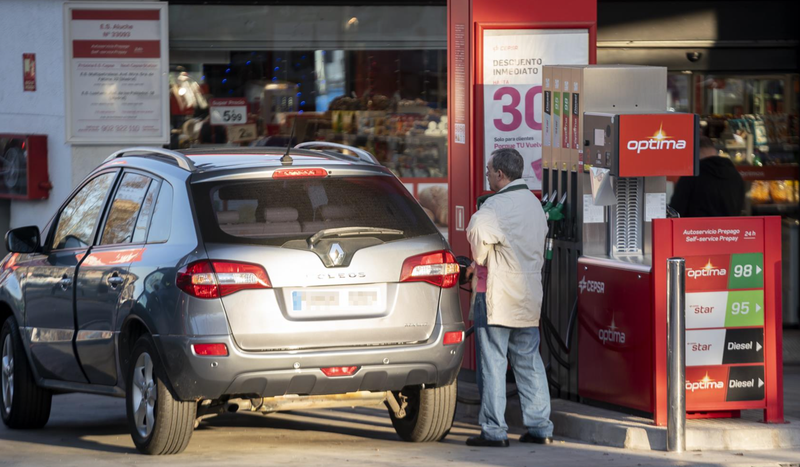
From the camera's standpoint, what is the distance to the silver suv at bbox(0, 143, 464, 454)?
6949mm

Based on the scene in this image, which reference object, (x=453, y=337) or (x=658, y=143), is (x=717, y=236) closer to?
(x=658, y=143)

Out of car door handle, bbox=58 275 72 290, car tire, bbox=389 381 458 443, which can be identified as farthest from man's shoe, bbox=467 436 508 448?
car door handle, bbox=58 275 72 290

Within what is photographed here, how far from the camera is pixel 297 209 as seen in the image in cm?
728

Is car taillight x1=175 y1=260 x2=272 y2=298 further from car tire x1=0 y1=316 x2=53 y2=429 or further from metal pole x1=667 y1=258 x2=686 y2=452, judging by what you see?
car tire x1=0 y1=316 x2=53 y2=429

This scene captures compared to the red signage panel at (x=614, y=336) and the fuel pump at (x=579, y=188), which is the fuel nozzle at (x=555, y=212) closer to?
the fuel pump at (x=579, y=188)

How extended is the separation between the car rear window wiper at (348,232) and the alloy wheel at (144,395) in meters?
1.08

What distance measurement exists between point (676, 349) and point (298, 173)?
220 centimetres

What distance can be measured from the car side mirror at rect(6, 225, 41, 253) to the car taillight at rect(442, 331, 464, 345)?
286 cm

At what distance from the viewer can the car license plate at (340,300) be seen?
7.02 m

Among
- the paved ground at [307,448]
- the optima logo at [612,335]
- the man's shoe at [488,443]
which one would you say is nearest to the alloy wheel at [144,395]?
the paved ground at [307,448]

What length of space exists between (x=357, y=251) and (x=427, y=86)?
6414 millimetres

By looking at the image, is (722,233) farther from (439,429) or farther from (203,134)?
(203,134)

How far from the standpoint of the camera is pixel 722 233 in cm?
779

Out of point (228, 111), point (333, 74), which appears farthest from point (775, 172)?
point (228, 111)
